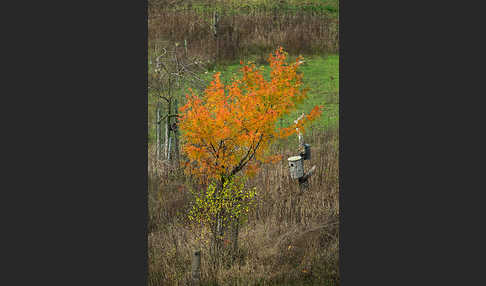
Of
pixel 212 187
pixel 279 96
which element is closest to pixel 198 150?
pixel 212 187

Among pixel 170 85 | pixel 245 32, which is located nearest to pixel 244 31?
pixel 245 32

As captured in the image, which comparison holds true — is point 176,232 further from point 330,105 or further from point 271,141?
point 330,105

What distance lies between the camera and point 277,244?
40.4 ft

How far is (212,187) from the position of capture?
487 inches

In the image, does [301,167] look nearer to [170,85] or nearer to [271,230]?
[271,230]

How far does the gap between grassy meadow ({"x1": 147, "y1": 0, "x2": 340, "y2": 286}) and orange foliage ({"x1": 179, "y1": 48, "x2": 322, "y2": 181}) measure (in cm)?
15

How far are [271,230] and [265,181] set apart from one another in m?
0.72

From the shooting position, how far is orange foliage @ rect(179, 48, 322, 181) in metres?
12.2

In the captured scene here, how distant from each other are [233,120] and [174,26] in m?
1.67

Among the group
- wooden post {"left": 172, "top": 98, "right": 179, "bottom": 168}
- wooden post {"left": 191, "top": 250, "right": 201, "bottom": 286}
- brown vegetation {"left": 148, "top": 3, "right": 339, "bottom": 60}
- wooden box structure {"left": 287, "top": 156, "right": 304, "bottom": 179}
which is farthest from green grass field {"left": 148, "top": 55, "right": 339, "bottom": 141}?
wooden post {"left": 191, "top": 250, "right": 201, "bottom": 286}

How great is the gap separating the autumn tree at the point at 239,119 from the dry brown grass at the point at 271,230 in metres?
0.31

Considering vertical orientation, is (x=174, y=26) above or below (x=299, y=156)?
above

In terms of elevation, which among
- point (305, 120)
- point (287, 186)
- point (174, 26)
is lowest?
point (287, 186)

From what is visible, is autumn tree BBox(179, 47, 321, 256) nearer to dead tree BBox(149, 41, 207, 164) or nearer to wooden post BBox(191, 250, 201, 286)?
dead tree BBox(149, 41, 207, 164)
